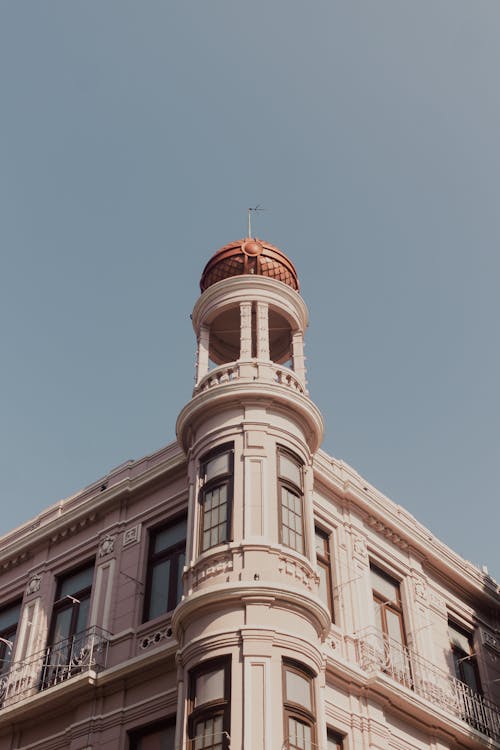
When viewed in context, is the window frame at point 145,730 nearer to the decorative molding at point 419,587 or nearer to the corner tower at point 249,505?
the corner tower at point 249,505

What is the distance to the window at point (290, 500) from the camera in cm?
2131

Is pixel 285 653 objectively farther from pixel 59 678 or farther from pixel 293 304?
pixel 293 304

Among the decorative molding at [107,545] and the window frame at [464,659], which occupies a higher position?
the decorative molding at [107,545]

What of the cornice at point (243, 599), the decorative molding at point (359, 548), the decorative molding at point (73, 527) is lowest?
the cornice at point (243, 599)

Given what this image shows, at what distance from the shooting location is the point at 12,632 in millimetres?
27047

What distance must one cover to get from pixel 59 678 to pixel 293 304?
35.7 feet

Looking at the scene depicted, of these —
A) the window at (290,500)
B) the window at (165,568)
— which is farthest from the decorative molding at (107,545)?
the window at (290,500)

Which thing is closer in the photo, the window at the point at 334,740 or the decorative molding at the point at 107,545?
the window at the point at 334,740

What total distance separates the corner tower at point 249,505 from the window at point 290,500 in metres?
0.03

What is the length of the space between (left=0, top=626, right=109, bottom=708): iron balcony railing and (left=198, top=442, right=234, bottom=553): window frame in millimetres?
4031

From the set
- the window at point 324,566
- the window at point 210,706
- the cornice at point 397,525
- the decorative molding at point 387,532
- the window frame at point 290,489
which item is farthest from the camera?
the decorative molding at point 387,532

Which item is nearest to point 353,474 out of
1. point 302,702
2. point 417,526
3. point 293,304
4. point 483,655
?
point 417,526

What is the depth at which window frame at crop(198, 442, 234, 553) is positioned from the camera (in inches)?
827

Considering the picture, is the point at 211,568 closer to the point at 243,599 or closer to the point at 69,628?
the point at 243,599
